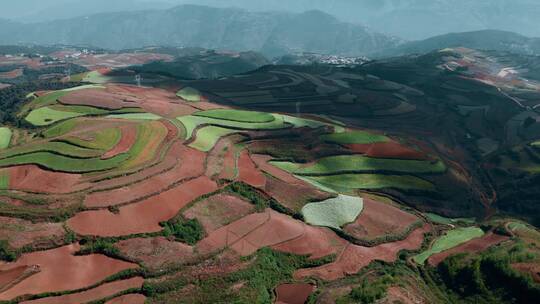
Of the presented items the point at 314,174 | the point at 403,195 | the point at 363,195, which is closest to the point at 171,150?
the point at 314,174

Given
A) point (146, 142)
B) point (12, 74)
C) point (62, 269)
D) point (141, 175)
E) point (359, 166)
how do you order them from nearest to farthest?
point (62, 269), point (141, 175), point (146, 142), point (359, 166), point (12, 74)

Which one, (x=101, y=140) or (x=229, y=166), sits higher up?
(x=101, y=140)

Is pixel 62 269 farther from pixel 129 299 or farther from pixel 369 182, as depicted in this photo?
pixel 369 182

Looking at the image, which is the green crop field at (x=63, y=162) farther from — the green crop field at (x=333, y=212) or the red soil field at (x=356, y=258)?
the red soil field at (x=356, y=258)

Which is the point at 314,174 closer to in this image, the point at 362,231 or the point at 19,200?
the point at 362,231

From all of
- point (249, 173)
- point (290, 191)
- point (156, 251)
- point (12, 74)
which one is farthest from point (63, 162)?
point (12, 74)

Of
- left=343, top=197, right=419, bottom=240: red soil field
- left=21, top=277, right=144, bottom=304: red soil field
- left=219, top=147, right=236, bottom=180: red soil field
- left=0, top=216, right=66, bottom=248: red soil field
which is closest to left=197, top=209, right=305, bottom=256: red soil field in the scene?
left=343, top=197, right=419, bottom=240: red soil field

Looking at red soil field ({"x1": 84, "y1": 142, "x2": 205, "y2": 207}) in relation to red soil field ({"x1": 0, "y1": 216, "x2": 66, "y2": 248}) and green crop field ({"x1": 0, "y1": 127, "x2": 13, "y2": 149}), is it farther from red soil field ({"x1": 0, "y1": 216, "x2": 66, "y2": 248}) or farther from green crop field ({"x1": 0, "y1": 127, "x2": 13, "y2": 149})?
green crop field ({"x1": 0, "y1": 127, "x2": 13, "y2": 149})
